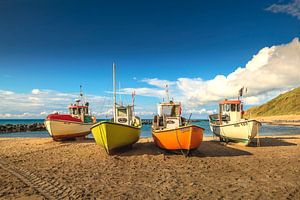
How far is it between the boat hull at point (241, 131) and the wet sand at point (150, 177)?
171 inches

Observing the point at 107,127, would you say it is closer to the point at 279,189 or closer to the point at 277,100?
the point at 279,189

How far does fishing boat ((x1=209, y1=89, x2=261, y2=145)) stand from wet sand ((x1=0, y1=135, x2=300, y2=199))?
4463mm

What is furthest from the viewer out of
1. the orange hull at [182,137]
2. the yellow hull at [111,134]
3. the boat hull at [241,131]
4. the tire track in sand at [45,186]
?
the boat hull at [241,131]

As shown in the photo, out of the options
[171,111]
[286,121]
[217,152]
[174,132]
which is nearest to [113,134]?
[174,132]

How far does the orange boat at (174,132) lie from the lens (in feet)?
44.4

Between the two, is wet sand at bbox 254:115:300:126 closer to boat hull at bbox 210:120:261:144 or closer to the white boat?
the white boat

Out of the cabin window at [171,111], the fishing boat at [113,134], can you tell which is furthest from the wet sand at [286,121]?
the fishing boat at [113,134]

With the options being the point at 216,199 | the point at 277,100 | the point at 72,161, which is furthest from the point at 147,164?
the point at 277,100

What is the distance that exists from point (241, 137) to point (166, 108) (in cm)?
Result: 665

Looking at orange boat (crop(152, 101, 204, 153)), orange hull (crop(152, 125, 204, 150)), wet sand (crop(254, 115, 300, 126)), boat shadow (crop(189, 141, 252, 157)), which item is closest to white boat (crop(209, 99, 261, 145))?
boat shadow (crop(189, 141, 252, 157))

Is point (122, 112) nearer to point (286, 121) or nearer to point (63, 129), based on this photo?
point (63, 129)

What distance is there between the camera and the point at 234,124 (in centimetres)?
1934

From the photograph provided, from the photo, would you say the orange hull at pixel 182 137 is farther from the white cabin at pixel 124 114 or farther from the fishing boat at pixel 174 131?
the white cabin at pixel 124 114

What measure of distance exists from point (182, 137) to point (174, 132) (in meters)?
0.53
